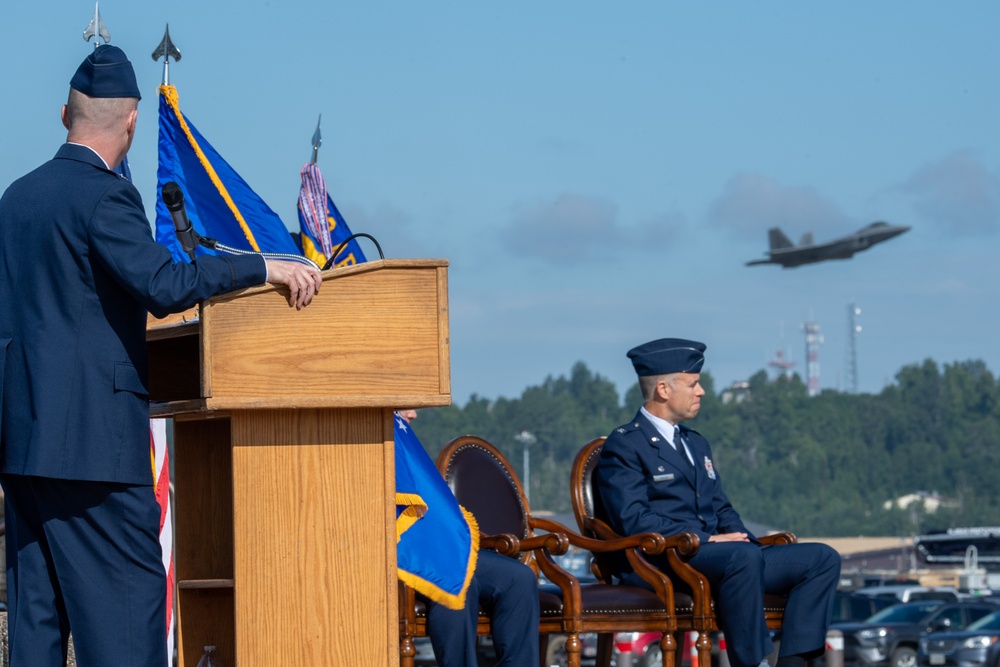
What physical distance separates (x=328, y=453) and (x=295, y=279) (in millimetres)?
398

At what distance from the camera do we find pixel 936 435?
136 m

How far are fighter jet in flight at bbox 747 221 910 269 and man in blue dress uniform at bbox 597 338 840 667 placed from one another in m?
65.2

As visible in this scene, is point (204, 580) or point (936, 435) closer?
point (204, 580)

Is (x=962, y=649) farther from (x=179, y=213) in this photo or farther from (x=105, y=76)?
(x=105, y=76)

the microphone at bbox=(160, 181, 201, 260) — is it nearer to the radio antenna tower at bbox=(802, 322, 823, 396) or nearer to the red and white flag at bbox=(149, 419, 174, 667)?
the red and white flag at bbox=(149, 419, 174, 667)

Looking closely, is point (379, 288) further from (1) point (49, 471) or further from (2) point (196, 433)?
(2) point (196, 433)

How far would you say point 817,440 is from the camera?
5418 inches

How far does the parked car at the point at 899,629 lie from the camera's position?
21.5 m

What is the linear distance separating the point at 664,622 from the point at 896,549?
9135cm

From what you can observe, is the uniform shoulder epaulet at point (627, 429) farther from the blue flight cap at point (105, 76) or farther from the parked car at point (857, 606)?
the parked car at point (857, 606)

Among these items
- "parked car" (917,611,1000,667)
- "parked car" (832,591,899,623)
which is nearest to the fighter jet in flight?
"parked car" (832,591,899,623)

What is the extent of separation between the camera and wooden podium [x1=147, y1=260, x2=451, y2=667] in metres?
3.35

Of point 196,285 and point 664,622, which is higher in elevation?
point 196,285

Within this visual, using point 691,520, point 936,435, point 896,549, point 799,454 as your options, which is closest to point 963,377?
point 936,435
